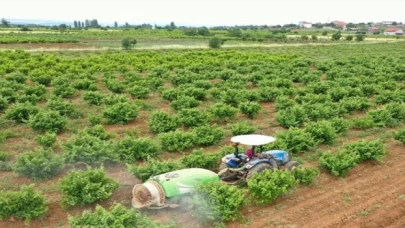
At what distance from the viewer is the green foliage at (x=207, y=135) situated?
465 inches

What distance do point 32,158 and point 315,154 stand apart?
7.19 metres

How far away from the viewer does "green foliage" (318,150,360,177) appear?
31.7 feet

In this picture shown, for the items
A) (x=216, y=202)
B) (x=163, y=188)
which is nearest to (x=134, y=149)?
(x=163, y=188)

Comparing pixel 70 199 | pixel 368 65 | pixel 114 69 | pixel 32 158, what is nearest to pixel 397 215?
pixel 70 199

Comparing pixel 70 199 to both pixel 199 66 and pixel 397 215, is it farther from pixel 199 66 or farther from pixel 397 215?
pixel 199 66

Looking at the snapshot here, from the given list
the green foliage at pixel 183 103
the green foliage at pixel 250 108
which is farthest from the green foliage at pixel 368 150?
the green foliage at pixel 183 103

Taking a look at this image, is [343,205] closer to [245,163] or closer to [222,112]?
[245,163]

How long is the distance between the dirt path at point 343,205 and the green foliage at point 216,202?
0.26 m

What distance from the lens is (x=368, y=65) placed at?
104 ft

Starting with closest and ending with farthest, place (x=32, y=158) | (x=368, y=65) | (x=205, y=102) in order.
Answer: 1. (x=32, y=158)
2. (x=205, y=102)
3. (x=368, y=65)

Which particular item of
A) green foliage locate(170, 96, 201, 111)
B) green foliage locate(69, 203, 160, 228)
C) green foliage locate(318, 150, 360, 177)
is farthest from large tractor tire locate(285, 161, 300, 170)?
green foliage locate(170, 96, 201, 111)

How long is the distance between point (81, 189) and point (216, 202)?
257cm

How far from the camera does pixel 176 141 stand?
445 inches

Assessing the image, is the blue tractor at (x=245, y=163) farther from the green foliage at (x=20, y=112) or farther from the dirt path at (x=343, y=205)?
the green foliage at (x=20, y=112)
